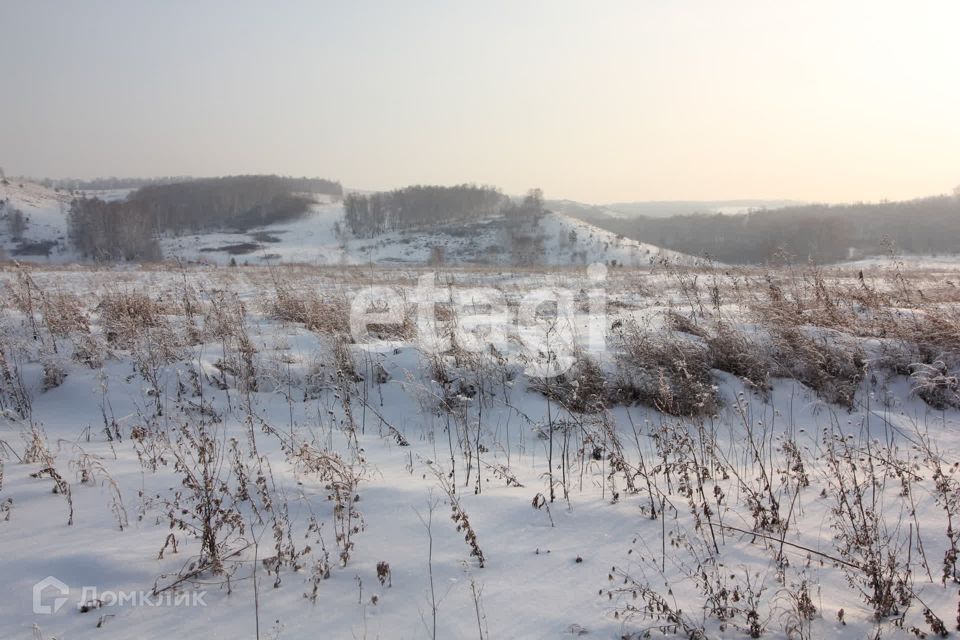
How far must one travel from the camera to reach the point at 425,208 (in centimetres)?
10100

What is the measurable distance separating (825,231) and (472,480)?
7086cm

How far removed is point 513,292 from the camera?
1195cm

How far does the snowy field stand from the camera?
225 cm

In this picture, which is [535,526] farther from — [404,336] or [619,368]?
[404,336]

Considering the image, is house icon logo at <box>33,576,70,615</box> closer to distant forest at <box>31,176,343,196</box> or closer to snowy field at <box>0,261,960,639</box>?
snowy field at <box>0,261,960,639</box>

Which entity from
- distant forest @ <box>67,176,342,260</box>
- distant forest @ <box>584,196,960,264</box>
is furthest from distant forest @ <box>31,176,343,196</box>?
distant forest @ <box>584,196,960,264</box>

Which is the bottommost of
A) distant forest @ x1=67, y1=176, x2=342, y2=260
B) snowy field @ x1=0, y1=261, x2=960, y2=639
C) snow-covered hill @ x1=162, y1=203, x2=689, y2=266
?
snowy field @ x1=0, y1=261, x2=960, y2=639

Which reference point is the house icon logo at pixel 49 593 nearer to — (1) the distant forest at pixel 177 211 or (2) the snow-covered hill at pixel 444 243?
(2) the snow-covered hill at pixel 444 243

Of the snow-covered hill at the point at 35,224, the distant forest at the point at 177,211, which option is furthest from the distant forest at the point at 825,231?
the snow-covered hill at the point at 35,224

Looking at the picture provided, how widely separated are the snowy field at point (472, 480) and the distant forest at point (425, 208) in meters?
84.1

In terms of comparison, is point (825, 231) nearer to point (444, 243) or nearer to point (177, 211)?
point (444, 243)

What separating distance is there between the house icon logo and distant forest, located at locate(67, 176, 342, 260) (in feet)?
199

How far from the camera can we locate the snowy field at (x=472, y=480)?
7.39ft

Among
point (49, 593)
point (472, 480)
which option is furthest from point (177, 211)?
point (49, 593)
